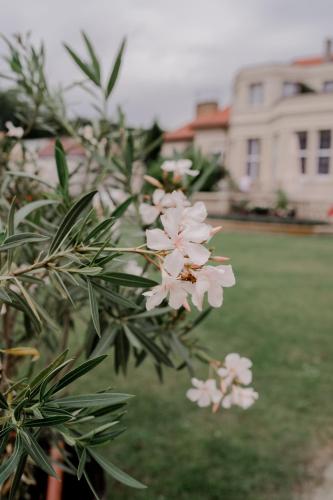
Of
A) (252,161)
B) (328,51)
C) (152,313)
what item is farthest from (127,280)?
(328,51)

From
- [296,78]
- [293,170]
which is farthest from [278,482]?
[296,78]

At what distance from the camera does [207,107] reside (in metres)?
26.2

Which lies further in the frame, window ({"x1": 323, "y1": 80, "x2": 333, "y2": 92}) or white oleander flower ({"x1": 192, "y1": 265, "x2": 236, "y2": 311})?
window ({"x1": 323, "y1": 80, "x2": 333, "y2": 92})

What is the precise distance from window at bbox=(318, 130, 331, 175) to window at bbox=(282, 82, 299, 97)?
3211 millimetres

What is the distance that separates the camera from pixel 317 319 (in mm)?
4852

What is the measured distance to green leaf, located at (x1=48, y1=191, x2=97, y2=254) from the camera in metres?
0.84

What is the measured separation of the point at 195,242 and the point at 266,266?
24.7 feet

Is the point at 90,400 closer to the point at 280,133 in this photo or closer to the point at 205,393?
the point at 205,393

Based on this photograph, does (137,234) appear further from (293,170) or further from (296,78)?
(296,78)

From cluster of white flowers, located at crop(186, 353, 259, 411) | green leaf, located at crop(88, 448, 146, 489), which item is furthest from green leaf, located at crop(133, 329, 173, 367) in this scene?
green leaf, located at crop(88, 448, 146, 489)

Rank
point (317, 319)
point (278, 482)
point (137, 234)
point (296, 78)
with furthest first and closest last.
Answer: point (296, 78) < point (317, 319) < point (278, 482) < point (137, 234)

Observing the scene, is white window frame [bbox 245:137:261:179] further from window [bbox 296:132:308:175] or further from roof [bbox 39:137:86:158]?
roof [bbox 39:137:86:158]

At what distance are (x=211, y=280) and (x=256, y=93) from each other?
922 inches

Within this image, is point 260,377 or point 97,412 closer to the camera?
point 97,412
